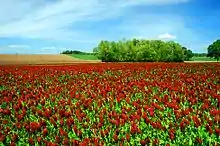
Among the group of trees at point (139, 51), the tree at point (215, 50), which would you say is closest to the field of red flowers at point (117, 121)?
the group of trees at point (139, 51)

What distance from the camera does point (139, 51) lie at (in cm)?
10750

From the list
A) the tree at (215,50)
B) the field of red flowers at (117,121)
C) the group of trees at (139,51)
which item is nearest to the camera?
the field of red flowers at (117,121)

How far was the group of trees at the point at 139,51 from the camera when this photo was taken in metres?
107

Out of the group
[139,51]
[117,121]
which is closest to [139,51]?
[139,51]

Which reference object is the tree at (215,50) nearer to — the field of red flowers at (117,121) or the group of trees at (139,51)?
the group of trees at (139,51)

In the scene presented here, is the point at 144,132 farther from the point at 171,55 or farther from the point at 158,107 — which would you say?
the point at 171,55

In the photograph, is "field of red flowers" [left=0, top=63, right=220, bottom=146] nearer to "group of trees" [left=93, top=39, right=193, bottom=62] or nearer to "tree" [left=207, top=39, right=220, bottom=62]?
"group of trees" [left=93, top=39, right=193, bottom=62]

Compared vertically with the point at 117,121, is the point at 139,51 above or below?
above

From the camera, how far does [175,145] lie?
5426 millimetres

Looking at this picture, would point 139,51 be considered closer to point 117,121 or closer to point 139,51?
point 139,51

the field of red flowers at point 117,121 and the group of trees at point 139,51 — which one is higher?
the group of trees at point 139,51

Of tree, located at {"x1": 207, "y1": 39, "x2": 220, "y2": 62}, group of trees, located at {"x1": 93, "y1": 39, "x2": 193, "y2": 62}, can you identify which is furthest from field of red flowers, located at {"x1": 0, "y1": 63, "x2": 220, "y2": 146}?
tree, located at {"x1": 207, "y1": 39, "x2": 220, "y2": 62}

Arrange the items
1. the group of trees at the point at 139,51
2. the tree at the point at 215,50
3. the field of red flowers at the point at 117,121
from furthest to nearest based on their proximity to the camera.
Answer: the tree at the point at 215,50 → the group of trees at the point at 139,51 → the field of red flowers at the point at 117,121

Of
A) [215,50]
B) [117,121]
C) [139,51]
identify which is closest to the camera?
[117,121]
